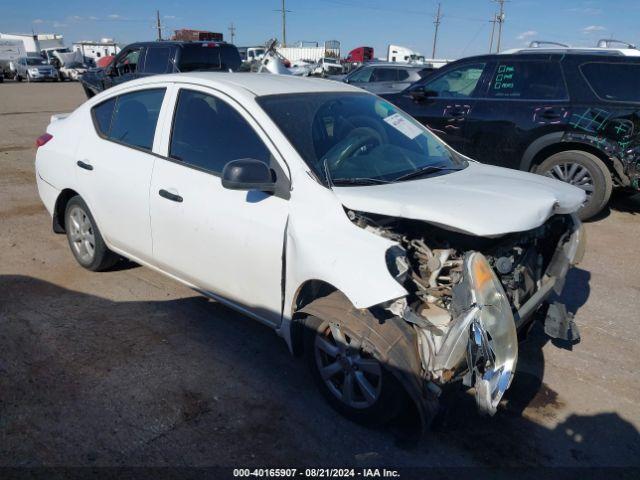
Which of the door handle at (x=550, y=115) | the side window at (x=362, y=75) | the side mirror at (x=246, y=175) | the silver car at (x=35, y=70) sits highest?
the side mirror at (x=246, y=175)

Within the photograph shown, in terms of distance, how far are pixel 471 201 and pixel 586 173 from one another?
426 centimetres

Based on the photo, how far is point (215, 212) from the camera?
10.5 feet

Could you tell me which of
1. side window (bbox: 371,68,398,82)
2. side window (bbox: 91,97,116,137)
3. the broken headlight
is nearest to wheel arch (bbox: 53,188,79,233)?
side window (bbox: 91,97,116,137)

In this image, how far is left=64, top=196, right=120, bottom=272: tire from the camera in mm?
4410

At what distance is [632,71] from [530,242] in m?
4.15

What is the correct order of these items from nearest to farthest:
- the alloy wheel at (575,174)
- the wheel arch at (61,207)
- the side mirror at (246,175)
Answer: the side mirror at (246,175) < the wheel arch at (61,207) < the alloy wheel at (575,174)

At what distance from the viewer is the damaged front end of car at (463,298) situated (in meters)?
2.43

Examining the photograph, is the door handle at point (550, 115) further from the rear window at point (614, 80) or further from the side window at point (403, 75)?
the side window at point (403, 75)

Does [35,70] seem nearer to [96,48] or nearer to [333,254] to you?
[96,48]

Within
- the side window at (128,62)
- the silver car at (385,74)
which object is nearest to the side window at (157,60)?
the side window at (128,62)

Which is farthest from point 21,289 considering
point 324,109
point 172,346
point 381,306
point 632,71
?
point 632,71

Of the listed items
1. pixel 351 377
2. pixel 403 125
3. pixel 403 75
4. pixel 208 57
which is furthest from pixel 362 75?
pixel 351 377

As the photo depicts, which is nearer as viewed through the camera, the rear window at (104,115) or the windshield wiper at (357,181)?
the windshield wiper at (357,181)

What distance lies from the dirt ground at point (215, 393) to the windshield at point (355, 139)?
133 cm
